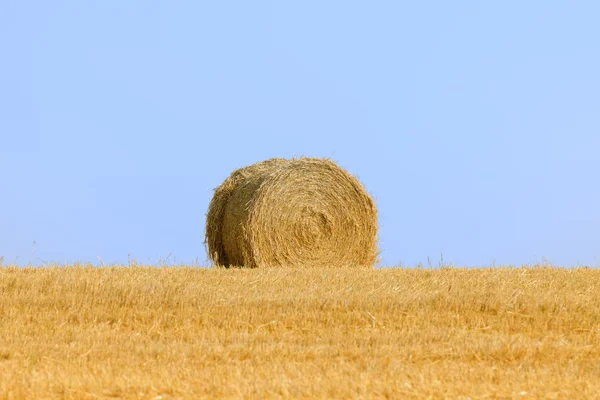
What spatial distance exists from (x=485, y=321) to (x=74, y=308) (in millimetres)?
5292

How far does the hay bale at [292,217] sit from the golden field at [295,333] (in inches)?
64.8

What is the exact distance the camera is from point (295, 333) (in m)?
9.30

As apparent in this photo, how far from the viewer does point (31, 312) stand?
1009cm

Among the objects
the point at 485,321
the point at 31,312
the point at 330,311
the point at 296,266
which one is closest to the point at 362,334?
the point at 330,311

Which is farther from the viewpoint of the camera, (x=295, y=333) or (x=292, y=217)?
(x=292, y=217)

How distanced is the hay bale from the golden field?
1645 millimetres

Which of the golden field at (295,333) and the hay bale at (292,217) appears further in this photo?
the hay bale at (292,217)

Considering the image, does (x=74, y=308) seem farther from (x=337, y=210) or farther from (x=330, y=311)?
(x=337, y=210)

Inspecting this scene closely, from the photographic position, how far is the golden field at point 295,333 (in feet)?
21.7

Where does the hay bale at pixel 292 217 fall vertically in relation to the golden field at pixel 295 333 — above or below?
above

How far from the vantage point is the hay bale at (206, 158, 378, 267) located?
1434 cm

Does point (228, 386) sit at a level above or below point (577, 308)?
below

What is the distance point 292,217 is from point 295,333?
5467 mm

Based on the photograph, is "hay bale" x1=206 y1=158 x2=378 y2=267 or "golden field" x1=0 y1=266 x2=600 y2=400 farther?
"hay bale" x1=206 y1=158 x2=378 y2=267
